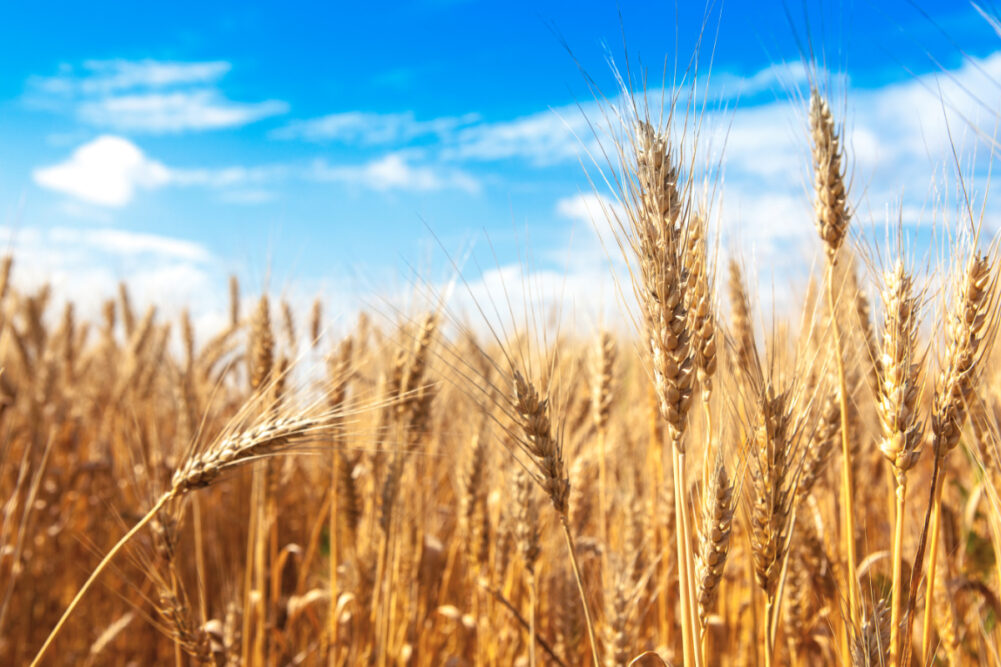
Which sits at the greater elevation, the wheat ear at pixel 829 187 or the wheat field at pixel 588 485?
the wheat ear at pixel 829 187

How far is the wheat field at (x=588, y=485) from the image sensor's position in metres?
1.27

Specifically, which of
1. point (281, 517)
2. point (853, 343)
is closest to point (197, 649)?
point (853, 343)

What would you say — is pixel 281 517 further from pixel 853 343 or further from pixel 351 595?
pixel 853 343

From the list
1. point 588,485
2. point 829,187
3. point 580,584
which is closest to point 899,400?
point 829,187

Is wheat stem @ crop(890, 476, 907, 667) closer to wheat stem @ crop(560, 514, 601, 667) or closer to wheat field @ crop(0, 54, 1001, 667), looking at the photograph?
wheat field @ crop(0, 54, 1001, 667)

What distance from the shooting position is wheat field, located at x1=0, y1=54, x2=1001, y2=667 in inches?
50.0

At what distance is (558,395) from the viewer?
166 centimetres

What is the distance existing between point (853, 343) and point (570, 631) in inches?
49.7

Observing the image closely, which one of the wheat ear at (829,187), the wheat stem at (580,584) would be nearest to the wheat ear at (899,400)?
the wheat ear at (829,187)

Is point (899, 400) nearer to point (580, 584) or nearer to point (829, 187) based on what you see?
point (829, 187)

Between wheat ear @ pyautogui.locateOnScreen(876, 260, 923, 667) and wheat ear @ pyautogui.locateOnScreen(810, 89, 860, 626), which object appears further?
wheat ear @ pyautogui.locateOnScreen(810, 89, 860, 626)

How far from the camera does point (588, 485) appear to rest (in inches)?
118

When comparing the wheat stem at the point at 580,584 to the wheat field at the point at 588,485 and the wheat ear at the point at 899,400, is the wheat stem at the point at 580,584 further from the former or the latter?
the wheat ear at the point at 899,400

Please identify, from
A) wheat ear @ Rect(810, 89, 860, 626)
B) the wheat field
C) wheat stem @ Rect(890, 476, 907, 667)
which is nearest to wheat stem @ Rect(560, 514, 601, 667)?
the wheat field
